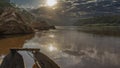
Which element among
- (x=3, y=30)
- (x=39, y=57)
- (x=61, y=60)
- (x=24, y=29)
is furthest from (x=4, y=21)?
(x=39, y=57)

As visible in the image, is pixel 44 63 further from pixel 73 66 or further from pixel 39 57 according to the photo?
pixel 73 66

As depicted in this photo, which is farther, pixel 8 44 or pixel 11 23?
pixel 11 23

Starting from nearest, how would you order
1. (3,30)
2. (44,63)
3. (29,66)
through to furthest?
(44,63) < (29,66) < (3,30)

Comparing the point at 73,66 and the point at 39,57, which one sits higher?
the point at 39,57

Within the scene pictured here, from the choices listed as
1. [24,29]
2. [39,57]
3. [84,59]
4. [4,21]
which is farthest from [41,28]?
[39,57]

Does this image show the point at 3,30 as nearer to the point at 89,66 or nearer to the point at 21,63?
the point at 89,66

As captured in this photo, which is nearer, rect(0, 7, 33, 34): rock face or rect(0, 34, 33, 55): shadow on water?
rect(0, 34, 33, 55): shadow on water

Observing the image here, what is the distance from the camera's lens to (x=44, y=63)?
1570 centimetres

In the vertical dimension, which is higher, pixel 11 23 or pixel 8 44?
pixel 11 23

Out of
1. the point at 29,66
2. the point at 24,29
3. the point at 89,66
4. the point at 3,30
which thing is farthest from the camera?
the point at 24,29

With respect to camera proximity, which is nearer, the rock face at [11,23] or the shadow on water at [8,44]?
the shadow on water at [8,44]

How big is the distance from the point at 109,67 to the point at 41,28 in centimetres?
9074

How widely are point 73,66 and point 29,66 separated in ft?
15.3

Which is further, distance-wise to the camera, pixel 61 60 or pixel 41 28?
pixel 41 28
